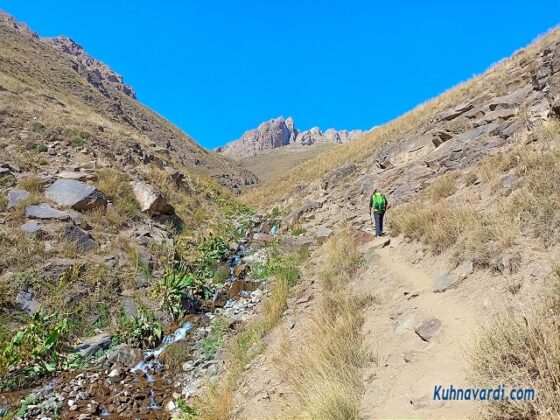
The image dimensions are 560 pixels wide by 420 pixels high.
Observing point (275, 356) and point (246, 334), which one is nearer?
point (275, 356)

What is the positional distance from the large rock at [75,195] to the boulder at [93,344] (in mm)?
6363

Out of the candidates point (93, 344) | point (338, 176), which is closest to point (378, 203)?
point (93, 344)

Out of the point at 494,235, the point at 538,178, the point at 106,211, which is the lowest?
the point at 494,235

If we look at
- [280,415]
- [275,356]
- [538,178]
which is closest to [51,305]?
[275,356]

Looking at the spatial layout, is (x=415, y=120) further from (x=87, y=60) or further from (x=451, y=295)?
(x=87, y=60)

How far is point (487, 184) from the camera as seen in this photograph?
1084 centimetres

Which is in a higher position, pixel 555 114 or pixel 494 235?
pixel 555 114

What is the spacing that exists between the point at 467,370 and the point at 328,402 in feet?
5.29

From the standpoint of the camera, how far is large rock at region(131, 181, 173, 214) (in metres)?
16.9

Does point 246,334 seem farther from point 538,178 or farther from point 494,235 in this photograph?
point 538,178

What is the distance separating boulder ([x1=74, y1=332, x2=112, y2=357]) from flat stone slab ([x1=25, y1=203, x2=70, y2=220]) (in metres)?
5.25

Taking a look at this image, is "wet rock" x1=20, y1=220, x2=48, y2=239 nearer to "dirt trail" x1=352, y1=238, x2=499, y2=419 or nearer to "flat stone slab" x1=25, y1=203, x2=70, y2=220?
"flat stone slab" x1=25, y1=203, x2=70, y2=220

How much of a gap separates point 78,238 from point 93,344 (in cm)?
452

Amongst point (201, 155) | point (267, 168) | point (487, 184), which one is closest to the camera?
point (487, 184)
